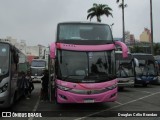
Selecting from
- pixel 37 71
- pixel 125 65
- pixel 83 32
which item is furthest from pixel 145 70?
pixel 83 32

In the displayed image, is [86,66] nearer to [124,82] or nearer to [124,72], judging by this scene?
[124,82]

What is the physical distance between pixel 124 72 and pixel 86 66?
1336 cm

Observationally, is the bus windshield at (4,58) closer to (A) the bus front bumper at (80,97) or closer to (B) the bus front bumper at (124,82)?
(A) the bus front bumper at (80,97)

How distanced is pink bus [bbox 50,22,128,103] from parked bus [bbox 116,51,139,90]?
11.8 metres

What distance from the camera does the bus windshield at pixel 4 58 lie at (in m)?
14.5

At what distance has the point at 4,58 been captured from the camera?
14859 millimetres

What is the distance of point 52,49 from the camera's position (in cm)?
1538

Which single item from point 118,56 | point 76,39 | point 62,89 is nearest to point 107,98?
point 62,89

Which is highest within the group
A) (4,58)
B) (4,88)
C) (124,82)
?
(4,58)

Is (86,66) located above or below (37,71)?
above

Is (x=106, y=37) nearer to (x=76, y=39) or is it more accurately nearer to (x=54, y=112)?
(x=76, y=39)

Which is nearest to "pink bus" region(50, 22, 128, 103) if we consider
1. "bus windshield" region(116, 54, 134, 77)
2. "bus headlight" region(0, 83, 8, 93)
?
"bus headlight" region(0, 83, 8, 93)

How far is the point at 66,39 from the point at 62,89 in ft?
7.52

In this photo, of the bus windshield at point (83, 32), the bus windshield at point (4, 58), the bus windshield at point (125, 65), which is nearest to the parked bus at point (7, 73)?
the bus windshield at point (4, 58)
